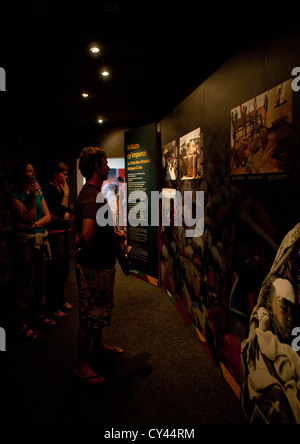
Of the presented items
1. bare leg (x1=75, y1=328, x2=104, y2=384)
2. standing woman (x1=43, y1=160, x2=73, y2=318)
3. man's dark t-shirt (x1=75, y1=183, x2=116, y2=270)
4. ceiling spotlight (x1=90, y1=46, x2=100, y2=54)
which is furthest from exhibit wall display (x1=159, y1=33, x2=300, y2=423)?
standing woman (x1=43, y1=160, x2=73, y2=318)

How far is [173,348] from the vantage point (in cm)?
302

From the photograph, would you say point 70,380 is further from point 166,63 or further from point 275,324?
point 166,63

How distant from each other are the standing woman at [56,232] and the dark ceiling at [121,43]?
3.95 ft

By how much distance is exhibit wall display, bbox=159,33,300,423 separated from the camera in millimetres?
1466

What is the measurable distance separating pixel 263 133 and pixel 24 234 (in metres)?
2.37

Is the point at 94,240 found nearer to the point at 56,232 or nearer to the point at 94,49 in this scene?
the point at 56,232

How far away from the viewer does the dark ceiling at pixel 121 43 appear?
7.45ft

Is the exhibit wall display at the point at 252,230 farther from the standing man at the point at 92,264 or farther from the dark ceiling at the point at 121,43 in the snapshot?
the standing man at the point at 92,264

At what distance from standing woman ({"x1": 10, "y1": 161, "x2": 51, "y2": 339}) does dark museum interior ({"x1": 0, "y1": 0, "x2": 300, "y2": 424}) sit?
0.12 metres

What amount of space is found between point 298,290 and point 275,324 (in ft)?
0.77

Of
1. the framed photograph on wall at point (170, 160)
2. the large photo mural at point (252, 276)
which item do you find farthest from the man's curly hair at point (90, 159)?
the framed photograph on wall at point (170, 160)

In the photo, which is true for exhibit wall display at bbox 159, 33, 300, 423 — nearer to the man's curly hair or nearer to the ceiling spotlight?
the man's curly hair

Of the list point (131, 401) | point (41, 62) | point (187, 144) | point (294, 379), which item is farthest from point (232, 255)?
Result: point (41, 62)

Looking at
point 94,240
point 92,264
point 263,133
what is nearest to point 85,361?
point 92,264
